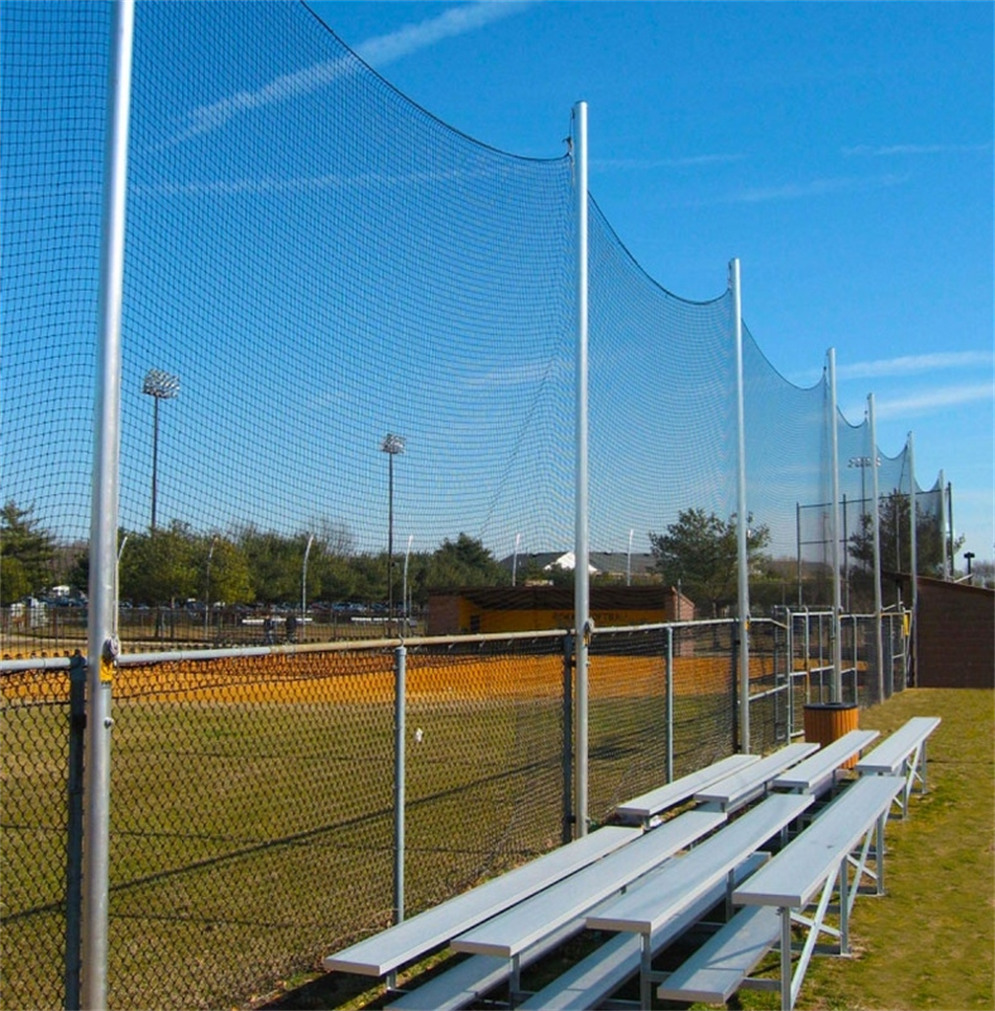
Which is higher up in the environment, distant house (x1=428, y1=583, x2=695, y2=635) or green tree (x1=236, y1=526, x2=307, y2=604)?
green tree (x1=236, y1=526, x2=307, y2=604)

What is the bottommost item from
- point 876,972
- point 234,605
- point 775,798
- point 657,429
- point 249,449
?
point 876,972

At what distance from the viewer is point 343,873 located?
23.0 ft

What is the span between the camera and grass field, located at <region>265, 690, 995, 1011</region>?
4949 millimetres

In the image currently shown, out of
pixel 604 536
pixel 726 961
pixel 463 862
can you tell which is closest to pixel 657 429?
pixel 604 536

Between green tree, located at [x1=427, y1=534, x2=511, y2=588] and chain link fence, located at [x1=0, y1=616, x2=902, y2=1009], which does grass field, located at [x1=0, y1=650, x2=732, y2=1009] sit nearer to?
chain link fence, located at [x1=0, y1=616, x2=902, y2=1009]

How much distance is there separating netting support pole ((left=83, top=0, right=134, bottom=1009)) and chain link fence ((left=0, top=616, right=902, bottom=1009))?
Result: 0.08 m

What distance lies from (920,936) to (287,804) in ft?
17.0

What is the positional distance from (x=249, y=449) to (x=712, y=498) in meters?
7.48

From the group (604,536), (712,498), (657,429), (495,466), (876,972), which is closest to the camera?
(876,972)

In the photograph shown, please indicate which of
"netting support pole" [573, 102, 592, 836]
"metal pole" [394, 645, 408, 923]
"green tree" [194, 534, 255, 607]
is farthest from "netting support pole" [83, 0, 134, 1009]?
"netting support pole" [573, 102, 592, 836]

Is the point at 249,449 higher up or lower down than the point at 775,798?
higher up

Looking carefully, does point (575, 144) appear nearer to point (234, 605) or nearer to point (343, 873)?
point (234, 605)

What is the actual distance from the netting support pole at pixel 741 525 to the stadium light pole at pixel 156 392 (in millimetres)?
7277

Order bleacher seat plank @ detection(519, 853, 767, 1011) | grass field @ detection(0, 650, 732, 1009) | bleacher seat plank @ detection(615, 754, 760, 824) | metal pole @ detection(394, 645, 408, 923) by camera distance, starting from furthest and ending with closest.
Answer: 1. bleacher seat plank @ detection(615, 754, 760, 824)
2. metal pole @ detection(394, 645, 408, 923)
3. grass field @ detection(0, 650, 732, 1009)
4. bleacher seat plank @ detection(519, 853, 767, 1011)
